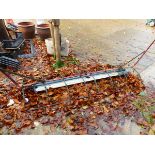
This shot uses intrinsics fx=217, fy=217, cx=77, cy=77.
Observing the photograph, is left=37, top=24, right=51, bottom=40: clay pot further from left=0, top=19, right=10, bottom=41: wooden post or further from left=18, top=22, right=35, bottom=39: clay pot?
left=0, top=19, right=10, bottom=41: wooden post

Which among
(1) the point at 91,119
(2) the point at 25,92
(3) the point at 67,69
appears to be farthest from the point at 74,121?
(3) the point at 67,69

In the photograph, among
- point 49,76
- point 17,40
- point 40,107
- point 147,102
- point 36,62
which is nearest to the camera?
point 40,107

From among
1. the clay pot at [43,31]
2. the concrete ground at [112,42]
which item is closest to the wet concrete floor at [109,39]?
the concrete ground at [112,42]

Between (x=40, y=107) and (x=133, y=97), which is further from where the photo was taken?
(x=133, y=97)

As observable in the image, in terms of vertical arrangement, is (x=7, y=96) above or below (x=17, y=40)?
below

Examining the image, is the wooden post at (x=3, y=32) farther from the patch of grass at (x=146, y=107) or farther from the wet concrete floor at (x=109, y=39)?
the patch of grass at (x=146, y=107)

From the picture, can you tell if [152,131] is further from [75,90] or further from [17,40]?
[17,40]

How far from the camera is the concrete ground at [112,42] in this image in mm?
6398

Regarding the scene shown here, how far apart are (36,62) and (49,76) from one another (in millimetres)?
1321

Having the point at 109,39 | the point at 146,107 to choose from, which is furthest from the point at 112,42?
the point at 146,107

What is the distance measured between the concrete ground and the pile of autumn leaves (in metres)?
0.31

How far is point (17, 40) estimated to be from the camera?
788 centimetres

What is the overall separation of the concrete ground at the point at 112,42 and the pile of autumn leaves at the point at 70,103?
31 cm

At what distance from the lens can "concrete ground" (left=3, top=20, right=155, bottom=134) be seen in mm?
6398
